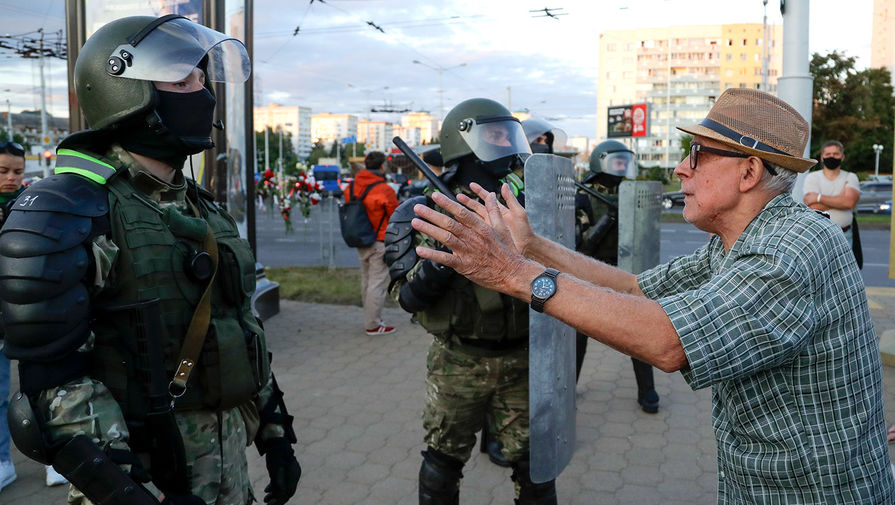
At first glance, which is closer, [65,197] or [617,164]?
[65,197]

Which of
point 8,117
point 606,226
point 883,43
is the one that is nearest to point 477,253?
point 606,226

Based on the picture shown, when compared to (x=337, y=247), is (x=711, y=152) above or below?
above

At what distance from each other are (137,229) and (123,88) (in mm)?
426

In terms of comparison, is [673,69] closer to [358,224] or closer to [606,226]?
[358,224]

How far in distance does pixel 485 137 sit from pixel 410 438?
7.21 ft

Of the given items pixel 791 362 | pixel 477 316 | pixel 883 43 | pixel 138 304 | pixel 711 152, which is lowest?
pixel 477 316

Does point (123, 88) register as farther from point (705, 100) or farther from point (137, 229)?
point (705, 100)

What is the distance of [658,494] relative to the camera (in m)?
3.72

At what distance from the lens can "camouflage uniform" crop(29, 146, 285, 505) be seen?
5.53 ft

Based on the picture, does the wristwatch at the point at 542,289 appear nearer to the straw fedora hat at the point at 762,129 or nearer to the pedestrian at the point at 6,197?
the straw fedora hat at the point at 762,129

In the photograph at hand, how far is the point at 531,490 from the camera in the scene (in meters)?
2.97

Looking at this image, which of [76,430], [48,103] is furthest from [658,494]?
[48,103]

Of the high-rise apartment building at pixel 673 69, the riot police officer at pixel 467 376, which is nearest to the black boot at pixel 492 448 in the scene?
the riot police officer at pixel 467 376

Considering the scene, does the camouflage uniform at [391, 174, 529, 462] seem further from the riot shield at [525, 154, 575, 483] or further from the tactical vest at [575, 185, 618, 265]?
the tactical vest at [575, 185, 618, 265]
